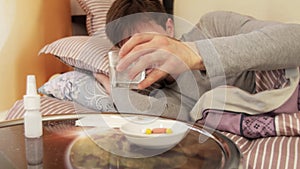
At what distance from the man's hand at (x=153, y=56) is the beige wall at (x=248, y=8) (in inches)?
30.4

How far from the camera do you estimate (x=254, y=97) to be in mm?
978

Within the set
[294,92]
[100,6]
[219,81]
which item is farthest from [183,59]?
[100,6]

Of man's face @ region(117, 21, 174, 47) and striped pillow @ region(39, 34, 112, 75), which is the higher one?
man's face @ region(117, 21, 174, 47)

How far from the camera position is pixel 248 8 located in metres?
1.50

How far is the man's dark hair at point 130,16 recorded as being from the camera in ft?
3.65

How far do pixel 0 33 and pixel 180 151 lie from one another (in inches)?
40.2

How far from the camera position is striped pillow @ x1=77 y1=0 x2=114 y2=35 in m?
1.61

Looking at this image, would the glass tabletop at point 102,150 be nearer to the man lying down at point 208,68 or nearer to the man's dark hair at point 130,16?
the man lying down at point 208,68

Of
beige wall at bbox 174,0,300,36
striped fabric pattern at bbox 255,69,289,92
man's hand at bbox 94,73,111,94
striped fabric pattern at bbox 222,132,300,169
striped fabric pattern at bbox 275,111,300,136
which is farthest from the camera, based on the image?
beige wall at bbox 174,0,300,36

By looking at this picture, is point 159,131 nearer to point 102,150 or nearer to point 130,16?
point 102,150

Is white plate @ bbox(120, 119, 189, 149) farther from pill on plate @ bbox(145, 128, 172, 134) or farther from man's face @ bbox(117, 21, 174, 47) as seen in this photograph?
man's face @ bbox(117, 21, 174, 47)

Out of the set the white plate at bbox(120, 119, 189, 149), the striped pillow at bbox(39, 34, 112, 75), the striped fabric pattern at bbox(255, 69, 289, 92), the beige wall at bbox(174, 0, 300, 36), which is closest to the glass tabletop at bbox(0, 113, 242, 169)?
the white plate at bbox(120, 119, 189, 149)

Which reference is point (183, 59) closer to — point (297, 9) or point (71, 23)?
point (297, 9)

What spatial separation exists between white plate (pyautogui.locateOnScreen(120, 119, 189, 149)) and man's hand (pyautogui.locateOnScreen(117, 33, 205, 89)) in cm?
10
